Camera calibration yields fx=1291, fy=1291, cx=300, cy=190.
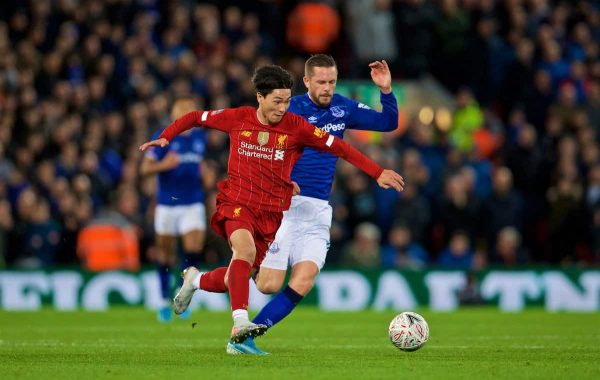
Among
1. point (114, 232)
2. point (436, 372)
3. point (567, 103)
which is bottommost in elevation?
point (436, 372)

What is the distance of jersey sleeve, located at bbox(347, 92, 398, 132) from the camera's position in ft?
36.3

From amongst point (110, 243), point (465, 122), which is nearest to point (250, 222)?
point (110, 243)

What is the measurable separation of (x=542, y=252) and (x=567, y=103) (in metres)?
2.80

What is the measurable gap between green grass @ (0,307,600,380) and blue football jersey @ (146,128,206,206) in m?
1.51

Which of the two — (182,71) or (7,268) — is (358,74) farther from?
(7,268)

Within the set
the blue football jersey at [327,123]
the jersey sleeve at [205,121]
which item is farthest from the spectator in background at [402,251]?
the jersey sleeve at [205,121]

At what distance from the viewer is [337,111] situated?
11.1 meters

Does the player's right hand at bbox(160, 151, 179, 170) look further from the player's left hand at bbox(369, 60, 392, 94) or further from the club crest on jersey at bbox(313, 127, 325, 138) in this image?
the club crest on jersey at bbox(313, 127, 325, 138)

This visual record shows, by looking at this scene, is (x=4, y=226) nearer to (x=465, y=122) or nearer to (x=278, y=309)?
(x=465, y=122)

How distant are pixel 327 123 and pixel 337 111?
14cm

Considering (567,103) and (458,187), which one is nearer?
(458,187)

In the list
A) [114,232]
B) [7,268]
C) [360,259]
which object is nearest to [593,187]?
[360,259]

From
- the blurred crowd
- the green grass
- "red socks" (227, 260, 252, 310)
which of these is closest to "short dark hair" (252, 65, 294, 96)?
"red socks" (227, 260, 252, 310)

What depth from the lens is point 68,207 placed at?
19109mm
